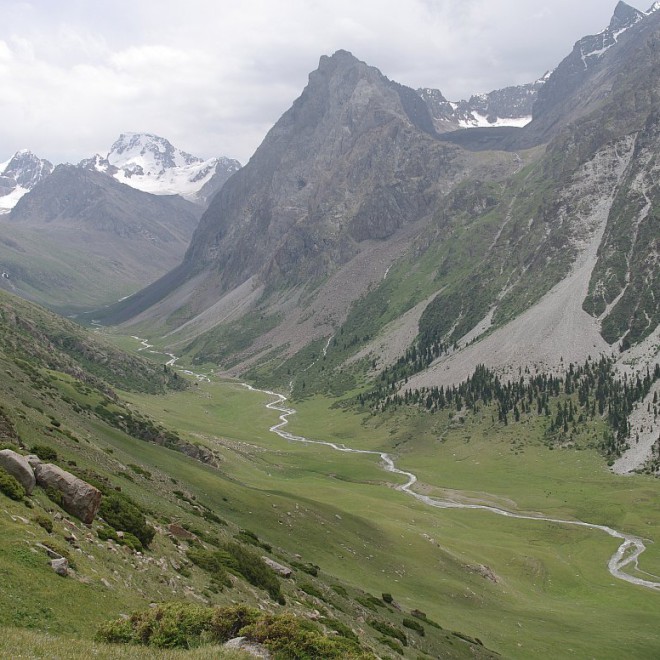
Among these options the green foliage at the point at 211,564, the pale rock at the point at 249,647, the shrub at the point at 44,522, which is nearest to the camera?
the pale rock at the point at 249,647

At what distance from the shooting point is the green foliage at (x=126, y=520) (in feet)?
109

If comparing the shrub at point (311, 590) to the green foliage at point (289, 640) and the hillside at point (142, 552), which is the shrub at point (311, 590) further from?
the green foliage at point (289, 640)

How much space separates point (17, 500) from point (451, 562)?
57927 millimetres

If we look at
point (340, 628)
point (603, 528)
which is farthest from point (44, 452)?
point (603, 528)

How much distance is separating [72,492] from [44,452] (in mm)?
8139

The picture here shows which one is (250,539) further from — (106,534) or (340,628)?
(106,534)

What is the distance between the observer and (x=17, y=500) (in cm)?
2802

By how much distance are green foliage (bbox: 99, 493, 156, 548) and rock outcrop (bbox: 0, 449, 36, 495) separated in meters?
4.98

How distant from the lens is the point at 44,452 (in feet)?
125

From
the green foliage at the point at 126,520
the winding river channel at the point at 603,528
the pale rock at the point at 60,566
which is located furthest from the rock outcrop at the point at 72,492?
the winding river channel at the point at 603,528

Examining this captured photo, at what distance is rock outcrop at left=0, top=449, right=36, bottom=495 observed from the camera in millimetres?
29453

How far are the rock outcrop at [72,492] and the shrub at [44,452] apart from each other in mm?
5864

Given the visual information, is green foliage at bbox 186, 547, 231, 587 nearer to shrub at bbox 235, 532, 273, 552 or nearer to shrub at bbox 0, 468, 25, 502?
shrub at bbox 235, 532, 273, 552

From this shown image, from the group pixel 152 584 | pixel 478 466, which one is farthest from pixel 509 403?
pixel 152 584
